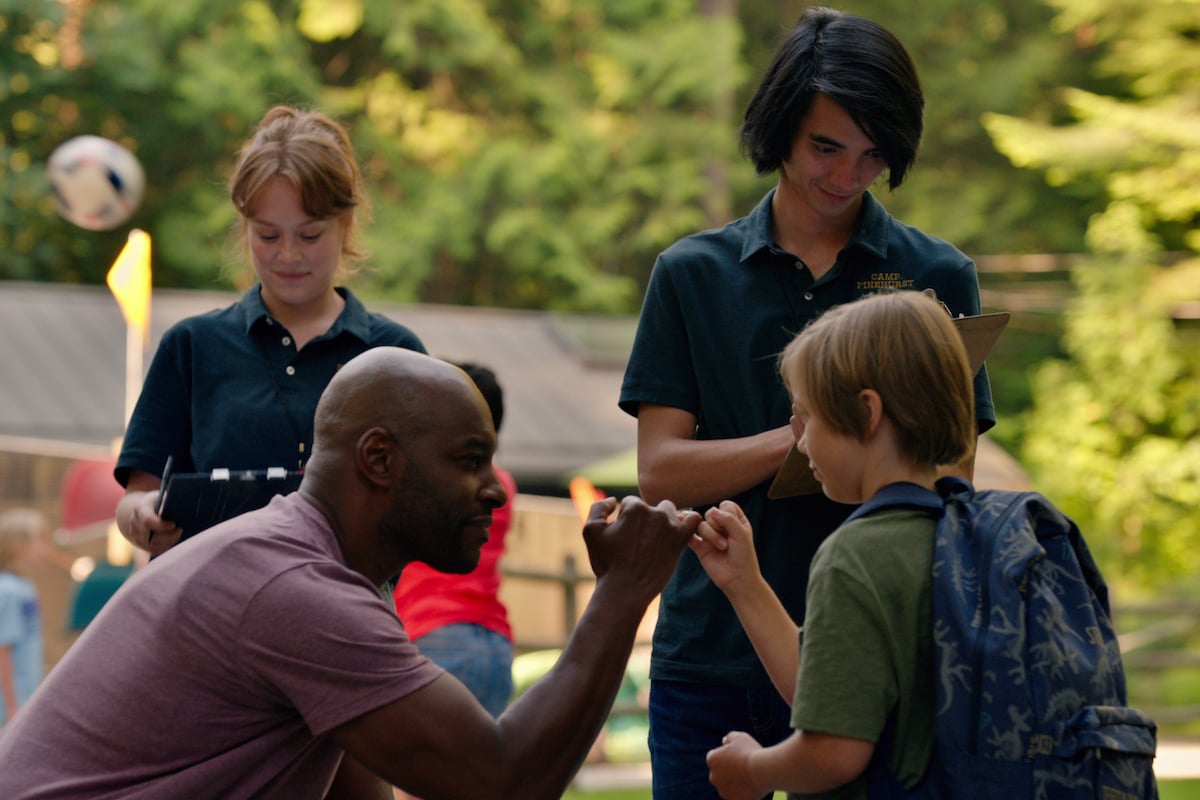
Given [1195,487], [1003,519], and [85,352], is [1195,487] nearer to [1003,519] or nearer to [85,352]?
[85,352]

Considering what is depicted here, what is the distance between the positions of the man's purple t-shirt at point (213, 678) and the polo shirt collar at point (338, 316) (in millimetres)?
1219

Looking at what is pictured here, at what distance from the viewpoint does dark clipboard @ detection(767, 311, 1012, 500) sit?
2.37 m

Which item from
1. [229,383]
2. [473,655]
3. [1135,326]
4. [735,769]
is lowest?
[735,769]

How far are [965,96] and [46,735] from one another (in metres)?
24.0

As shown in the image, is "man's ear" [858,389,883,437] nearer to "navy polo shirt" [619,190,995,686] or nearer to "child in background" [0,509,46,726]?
"navy polo shirt" [619,190,995,686]

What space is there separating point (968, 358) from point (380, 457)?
0.90 metres

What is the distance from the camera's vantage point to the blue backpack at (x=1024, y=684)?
193 cm

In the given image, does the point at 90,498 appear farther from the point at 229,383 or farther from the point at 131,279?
the point at 229,383

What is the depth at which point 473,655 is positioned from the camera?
449 cm

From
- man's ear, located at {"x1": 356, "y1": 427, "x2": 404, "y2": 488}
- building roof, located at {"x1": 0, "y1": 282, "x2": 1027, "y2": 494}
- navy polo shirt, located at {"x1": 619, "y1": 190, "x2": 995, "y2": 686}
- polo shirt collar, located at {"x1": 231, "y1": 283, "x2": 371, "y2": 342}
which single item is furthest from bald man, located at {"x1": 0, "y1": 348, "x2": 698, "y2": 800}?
building roof, located at {"x1": 0, "y1": 282, "x2": 1027, "y2": 494}

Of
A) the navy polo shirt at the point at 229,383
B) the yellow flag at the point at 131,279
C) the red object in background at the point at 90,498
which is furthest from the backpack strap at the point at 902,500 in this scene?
the red object in background at the point at 90,498

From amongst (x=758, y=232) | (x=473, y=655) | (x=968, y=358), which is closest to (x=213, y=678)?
(x=968, y=358)

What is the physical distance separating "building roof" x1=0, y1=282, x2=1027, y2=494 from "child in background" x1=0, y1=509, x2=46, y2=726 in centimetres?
572

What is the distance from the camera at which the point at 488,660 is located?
177 inches
